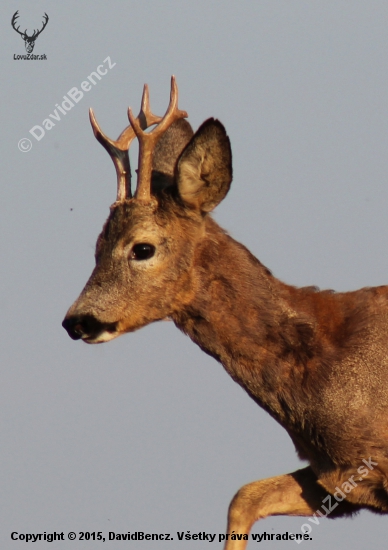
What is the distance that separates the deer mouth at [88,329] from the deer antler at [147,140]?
1.04 metres

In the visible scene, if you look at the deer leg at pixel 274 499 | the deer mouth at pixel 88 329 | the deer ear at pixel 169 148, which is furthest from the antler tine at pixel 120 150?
the deer leg at pixel 274 499

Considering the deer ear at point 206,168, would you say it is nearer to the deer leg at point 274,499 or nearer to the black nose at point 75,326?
the black nose at point 75,326

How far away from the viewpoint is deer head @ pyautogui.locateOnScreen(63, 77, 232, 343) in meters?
11.1

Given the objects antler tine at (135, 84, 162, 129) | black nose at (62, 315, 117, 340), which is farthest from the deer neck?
antler tine at (135, 84, 162, 129)

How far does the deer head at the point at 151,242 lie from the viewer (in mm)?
11070

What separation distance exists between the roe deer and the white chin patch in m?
0.01

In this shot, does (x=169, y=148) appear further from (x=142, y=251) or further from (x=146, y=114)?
(x=142, y=251)

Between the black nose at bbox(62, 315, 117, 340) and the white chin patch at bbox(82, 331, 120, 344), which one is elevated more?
the black nose at bbox(62, 315, 117, 340)

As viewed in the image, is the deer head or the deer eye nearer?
the deer head

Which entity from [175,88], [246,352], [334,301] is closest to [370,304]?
[334,301]

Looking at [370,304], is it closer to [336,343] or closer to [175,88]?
[336,343]

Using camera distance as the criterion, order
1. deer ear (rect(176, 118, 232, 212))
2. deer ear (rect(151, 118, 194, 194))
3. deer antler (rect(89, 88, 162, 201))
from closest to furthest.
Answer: deer ear (rect(176, 118, 232, 212)) → deer antler (rect(89, 88, 162, 201)) → deer ear (rect(151, 118, 194, 194))

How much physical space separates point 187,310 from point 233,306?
341 mm

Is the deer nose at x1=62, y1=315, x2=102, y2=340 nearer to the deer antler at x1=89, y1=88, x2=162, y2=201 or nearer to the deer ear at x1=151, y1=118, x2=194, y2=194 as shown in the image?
the deer antler at x1=89, y1=88, x2=162, y2=201
